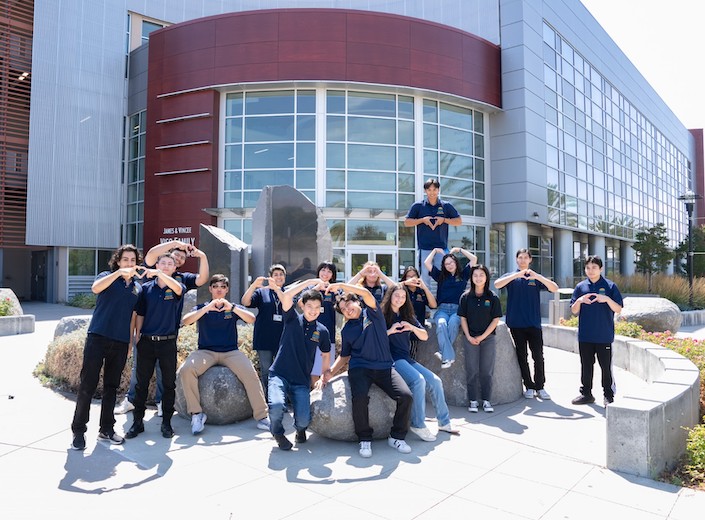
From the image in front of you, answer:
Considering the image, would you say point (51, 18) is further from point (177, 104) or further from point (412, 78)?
point (412, 78)

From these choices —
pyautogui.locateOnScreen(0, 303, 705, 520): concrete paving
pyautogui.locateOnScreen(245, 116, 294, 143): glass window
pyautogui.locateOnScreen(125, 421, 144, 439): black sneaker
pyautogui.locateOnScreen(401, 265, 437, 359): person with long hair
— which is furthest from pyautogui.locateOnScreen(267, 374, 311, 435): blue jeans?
pyautogui.locateOnScreen(245, 116, 294, 143): glass window

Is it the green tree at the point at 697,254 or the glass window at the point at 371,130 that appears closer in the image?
the glass window at the point at 371,130

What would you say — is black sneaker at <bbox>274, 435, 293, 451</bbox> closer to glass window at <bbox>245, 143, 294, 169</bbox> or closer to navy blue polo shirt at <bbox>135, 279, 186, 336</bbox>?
navy blue polo shirt at <bbox>135, 279, 186, 336</bbox>

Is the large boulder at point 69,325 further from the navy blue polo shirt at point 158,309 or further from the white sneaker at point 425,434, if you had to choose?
the white sneaker at point 425,434

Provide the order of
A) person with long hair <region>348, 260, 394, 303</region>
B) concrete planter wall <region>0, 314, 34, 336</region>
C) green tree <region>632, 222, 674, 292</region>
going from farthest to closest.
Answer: green tree <region>632, 222, 674, 292</region> < concrete planter wall <region>0, 314, 34, 336</region> < person with long hair <region>348, 260, 394, 303</region>

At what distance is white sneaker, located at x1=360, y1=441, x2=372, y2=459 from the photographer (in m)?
4.60

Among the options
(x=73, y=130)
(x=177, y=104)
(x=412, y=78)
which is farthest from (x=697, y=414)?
(x=73, y=130)

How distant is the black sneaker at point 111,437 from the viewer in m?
4.88

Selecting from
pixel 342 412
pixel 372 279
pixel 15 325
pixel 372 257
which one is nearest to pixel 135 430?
pixel 342 412

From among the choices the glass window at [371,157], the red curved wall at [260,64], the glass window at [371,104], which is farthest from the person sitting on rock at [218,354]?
the glass window at [371,104]

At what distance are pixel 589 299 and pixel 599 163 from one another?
28.0 meters

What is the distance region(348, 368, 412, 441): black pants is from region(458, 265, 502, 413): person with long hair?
4.93 ft

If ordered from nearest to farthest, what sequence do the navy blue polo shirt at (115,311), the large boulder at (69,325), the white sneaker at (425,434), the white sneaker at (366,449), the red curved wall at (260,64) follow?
the white sneaker at (366,449) → the navy blue polo shirt at (115,311) → the white sneaker at (425,434) → the large boulder at (69,325) → the red curved wall at (260,64)

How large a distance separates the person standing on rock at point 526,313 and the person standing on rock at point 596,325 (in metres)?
0.44
